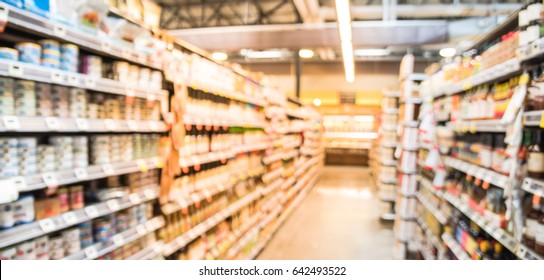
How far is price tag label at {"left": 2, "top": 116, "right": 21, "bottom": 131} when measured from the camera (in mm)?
1445

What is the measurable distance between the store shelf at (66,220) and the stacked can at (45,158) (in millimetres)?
262

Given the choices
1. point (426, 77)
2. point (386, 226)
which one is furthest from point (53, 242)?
point (386, 226)

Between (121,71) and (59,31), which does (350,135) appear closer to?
(121,71)

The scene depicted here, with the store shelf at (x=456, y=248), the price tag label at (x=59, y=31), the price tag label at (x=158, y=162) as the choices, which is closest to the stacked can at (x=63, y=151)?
the price tag label at (x=59, y=31)

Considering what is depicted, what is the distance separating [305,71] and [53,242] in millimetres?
11182

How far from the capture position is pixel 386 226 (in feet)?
19.4

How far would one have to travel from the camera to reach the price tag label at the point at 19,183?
4.96ft

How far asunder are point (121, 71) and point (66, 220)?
3.12 feet

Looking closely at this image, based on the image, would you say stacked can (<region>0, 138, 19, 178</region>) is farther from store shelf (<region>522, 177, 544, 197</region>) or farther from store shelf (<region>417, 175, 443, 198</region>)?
store shelf (<region>417, 175, 443, 198</region>)

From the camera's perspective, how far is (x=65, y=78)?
67.0 inches

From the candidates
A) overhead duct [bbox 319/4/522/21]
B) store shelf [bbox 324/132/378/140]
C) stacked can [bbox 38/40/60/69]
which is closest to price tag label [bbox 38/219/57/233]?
stacked can [bbox 38/40/60/69]

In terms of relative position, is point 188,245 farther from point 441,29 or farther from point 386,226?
point 441,29

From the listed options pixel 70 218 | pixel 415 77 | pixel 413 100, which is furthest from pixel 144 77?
pixel 415 77

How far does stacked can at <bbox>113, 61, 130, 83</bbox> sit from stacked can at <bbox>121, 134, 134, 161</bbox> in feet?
1.23
